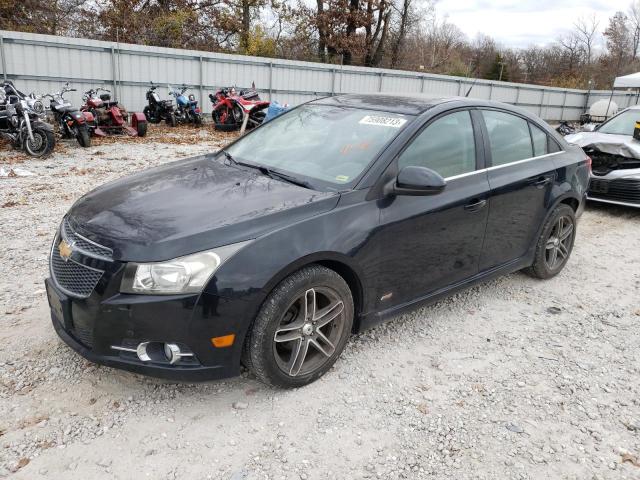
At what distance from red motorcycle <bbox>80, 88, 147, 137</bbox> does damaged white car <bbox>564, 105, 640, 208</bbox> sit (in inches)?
367

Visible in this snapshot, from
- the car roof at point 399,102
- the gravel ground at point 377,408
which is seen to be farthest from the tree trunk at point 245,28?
the gravel ground at point 377,408

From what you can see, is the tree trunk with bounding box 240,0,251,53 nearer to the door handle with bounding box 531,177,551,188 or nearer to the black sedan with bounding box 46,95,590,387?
the black sedan with bounding box 46,95,590,387

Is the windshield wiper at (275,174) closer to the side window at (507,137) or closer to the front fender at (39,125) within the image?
the side window at (507,137)

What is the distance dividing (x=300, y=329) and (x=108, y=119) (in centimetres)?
1069

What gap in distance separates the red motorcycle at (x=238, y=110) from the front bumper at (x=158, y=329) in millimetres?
11998

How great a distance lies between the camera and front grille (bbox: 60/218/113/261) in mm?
2535

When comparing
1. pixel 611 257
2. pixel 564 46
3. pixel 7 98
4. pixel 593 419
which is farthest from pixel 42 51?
pixel 564 46

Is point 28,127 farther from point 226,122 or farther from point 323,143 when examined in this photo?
point 323,143

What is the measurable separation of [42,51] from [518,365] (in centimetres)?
1382

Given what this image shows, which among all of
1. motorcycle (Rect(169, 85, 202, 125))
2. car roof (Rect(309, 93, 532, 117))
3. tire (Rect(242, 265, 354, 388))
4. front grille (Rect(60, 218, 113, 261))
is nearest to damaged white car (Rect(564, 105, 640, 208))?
car roof (Rect(309, 93, 532, 117))

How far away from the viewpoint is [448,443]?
103 inches

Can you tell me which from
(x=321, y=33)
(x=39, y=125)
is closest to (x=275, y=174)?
(x=39, y=125)

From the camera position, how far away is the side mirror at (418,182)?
9.84 ft

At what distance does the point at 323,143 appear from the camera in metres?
3.51
